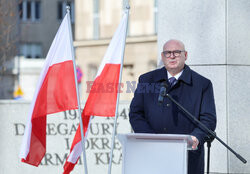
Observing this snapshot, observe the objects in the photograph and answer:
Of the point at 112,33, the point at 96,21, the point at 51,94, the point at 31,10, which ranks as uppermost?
the point at 31,10

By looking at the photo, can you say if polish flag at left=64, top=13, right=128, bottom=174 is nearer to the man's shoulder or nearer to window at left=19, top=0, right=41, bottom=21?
the man's shoulder

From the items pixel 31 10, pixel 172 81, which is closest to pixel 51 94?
pixel 172 81

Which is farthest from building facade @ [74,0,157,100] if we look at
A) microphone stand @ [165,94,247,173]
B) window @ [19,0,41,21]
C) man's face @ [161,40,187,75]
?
microphone stand @ [165,94,247,173]

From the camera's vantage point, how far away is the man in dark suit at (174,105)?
5.08 meters

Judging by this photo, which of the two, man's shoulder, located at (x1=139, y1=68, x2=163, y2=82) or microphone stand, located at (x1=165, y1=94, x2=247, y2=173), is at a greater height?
man's shoulder, located at (x1=139, y1=68, x2=163, y2=82)

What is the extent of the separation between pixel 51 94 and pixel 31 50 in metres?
45.8

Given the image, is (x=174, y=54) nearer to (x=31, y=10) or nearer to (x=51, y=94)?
(x=51, y=94)

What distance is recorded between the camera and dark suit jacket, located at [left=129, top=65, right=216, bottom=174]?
512 centimetres

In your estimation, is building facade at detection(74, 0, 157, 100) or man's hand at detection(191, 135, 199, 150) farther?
building facade at detection(74, 0, 157, 100)

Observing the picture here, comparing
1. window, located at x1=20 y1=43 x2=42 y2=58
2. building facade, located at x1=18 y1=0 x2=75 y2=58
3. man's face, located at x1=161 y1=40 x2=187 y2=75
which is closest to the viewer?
man's face, located at x1=161 y1=40 x2=187 y2=75

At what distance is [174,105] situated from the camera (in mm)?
5191

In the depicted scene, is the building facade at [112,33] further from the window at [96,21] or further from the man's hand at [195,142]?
the man's hand at [195,142]

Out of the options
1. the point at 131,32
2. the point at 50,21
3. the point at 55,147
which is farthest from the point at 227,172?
the point at 50,21

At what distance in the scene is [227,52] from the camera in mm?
7105
